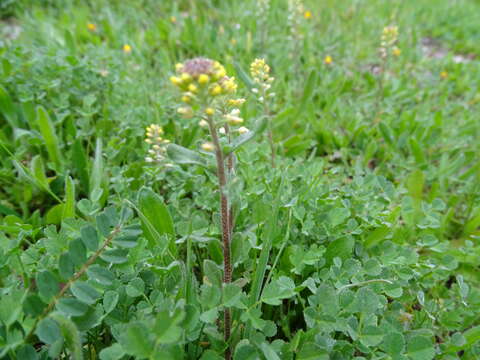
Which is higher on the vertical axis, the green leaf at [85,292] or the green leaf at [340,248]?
the green leaf at [85,292]

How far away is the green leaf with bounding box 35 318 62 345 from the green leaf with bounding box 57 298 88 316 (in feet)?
0.14

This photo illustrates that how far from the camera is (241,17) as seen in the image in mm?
4242

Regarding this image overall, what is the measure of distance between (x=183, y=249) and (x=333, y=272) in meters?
0.70

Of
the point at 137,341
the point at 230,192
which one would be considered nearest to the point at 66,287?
the point at 137,341

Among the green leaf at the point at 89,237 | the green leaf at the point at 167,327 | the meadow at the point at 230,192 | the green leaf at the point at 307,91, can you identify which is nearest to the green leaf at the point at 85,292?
the meadow at the point at 230,192

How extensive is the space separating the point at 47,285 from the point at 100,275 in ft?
0.49

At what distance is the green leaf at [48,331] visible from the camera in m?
1.07

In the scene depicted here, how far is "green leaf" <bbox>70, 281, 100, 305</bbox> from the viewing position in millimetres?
1159

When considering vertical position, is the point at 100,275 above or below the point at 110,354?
above

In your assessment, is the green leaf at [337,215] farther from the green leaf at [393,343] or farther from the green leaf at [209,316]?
the green leaf at [209,316]

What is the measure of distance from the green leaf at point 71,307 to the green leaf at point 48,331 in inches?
1.7

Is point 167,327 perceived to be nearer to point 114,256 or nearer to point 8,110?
point 114,256

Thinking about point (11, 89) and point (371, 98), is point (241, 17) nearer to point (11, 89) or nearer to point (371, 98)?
point (371, 98)

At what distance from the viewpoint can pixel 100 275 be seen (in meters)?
1.23
